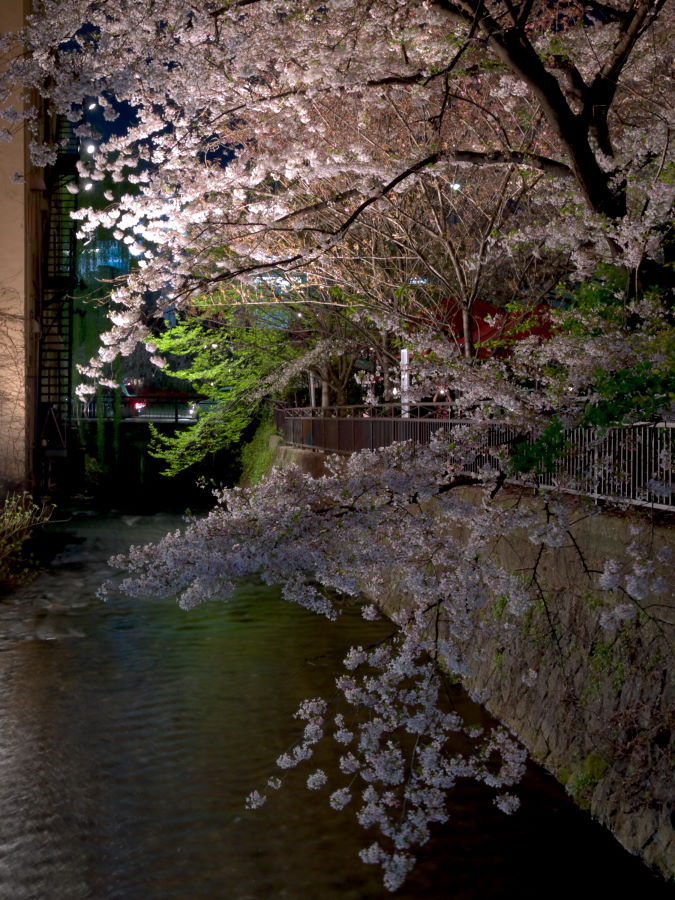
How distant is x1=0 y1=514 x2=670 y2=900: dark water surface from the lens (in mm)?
5992

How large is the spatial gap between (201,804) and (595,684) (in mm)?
3462

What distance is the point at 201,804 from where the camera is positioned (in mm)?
7191

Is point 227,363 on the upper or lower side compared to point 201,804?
upper

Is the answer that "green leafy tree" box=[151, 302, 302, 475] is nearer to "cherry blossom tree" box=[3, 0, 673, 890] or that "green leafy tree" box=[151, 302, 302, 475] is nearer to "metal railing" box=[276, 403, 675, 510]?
"cherry blossom tree" box=[3, 0, 673, 890]

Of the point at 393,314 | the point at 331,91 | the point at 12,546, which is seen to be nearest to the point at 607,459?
the point at 331,91

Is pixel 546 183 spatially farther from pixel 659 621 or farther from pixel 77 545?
pixel 77 545

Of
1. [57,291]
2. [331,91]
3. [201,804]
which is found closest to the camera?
[201,804]

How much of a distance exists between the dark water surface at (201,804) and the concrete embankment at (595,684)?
0.29 m

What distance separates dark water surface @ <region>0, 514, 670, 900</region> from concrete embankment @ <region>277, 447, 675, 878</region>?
0.29 meters

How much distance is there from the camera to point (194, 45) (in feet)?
29.6

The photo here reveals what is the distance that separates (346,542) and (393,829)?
6.10 ft

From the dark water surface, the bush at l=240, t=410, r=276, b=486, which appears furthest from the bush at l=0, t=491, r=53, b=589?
the bush at l=240, t=410, r=276, b=486

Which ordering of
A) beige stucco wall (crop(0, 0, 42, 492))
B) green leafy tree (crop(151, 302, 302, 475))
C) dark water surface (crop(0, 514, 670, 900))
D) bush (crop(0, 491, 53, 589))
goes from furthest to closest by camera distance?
green leafy tree (crop(151, 302, 302, 475)) → beige stucco wall (crop(0, 0, 42, 492)) → bush (crop(0, 491, 53, 589)) → dark water surface (crop(0, 514, 670, 900))

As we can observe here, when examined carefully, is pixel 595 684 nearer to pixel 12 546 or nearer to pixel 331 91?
pixel 331 91
